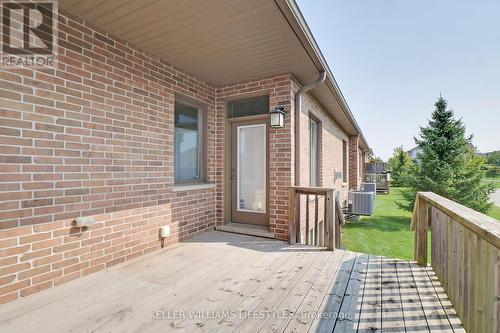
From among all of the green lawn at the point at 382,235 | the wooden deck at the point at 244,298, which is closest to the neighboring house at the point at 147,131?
the wooden deck at the point at 244,298

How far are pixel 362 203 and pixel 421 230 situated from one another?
5.51m

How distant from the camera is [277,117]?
3.77 meters

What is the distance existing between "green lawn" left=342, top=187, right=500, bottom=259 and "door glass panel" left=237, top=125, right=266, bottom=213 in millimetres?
2749

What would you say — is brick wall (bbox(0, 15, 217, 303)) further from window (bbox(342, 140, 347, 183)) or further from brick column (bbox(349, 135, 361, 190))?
brick column (bbox(349, 135, 361, 190))

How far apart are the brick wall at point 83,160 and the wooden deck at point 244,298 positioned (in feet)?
0.93

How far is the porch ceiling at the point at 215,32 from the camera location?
2211 mm

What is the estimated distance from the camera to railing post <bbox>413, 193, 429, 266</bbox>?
2889mm

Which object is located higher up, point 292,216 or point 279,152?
point 279,152

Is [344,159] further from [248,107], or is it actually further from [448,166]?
[248,107]

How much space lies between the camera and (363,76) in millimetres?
9109

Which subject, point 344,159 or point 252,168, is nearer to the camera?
point 252,168

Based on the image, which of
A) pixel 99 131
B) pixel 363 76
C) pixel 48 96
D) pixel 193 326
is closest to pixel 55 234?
pixel 99 131

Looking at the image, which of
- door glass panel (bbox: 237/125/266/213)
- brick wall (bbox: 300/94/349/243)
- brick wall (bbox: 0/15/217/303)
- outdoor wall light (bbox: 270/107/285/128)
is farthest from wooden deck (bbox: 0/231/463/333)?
outdoor wall light (bbox: 270/107/285/128)

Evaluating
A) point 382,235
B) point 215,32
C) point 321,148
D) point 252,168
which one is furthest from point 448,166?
point 215,32
